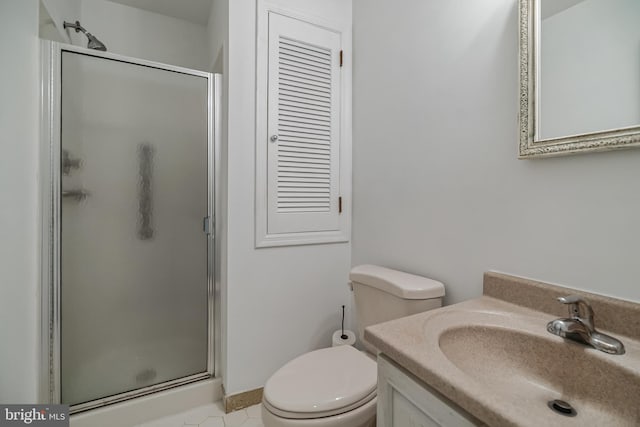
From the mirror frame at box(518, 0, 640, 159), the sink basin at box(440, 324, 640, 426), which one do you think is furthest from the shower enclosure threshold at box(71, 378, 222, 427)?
the mirror frame at box(518, 0, 640, 159)

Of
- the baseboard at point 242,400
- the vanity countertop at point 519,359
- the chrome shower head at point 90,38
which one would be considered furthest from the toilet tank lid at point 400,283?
the chrome shower head at point 90,38

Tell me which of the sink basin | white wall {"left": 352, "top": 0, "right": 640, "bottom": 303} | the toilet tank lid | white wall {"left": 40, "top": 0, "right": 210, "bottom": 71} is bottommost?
the sink basin

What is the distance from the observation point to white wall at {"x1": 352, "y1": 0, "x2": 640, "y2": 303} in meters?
0.73

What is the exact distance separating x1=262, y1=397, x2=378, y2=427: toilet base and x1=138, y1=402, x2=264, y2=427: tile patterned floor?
1.89ft

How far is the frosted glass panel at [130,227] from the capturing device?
4.36 ft

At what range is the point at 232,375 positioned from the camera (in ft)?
4.65

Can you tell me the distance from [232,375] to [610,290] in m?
1.51

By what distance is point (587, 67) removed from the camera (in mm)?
749

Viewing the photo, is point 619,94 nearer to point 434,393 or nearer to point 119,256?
point 434,393

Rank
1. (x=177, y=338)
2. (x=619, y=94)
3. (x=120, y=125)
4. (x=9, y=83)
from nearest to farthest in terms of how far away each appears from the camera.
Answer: (x=619, y=94), (x=9, y=83), (x=120, y=125), (x=177, y=338)

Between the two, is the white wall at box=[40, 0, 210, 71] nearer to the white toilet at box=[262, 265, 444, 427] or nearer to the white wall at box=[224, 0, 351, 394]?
the white wall at box=[224, 0, 351, 394]

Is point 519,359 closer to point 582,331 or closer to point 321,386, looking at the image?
point 582,331

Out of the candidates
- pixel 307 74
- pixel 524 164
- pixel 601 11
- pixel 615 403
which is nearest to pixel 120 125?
pixel 307 74

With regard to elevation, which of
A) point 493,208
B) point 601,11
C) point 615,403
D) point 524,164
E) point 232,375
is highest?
point 601,11
